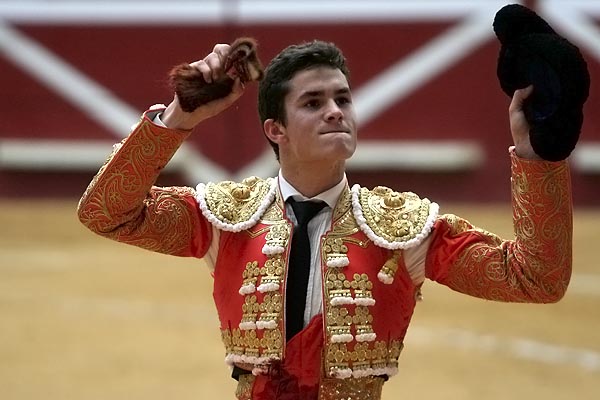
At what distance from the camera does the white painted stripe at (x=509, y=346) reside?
5266mm

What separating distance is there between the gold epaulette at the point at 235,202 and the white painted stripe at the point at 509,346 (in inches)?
117

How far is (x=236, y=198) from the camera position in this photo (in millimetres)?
2531

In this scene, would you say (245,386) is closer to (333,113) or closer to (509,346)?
(333,113)

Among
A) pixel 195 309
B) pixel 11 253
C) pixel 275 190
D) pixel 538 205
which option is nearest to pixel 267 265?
pixel 275 190

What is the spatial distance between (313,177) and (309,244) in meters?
0.14

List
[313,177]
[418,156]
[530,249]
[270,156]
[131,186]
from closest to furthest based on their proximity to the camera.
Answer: [530,249], [131,186], [313,177], [418,156], [270,156]

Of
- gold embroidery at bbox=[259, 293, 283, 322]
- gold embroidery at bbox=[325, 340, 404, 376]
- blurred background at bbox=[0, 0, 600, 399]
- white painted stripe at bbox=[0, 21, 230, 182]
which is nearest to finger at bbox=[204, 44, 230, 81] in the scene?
gold embroidery at bbox=[259, 293, 283, 322]

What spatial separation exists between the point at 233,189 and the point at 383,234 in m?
0.36

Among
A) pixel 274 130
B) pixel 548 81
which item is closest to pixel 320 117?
pixel 274 130

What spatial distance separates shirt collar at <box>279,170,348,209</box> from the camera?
246 centimetres

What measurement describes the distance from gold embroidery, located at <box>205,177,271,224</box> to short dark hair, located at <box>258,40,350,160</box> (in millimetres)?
190

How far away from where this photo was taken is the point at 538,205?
220 cm

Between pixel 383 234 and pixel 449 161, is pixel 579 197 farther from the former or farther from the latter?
pixel 383 234

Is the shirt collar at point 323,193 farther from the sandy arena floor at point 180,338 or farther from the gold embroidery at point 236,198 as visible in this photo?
the sandy arena floor at point 180,338
